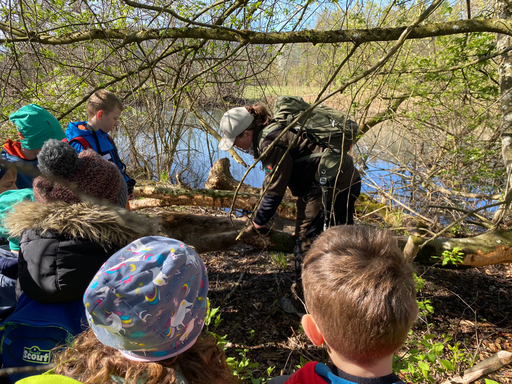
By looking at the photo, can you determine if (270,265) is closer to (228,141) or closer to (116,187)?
(228,141)

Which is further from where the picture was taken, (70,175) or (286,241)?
(286,241)

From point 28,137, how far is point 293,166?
2.10 m

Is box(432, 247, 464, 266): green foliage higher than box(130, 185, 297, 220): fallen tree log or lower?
higher

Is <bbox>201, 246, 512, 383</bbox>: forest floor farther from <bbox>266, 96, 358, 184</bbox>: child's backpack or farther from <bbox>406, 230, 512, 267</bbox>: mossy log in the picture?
<bbox>266, 96, 358, 184</bbox>: child's backpack

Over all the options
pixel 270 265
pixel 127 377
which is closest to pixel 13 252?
pixel 127 377

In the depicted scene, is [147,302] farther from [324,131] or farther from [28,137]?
[28,137]

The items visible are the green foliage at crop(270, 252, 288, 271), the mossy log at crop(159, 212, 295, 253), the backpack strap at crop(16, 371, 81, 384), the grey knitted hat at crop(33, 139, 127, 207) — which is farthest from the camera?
the green foliage at crop(270, 252, 288, 271)

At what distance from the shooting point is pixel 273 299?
3.25m

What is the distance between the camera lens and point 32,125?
2420 mm

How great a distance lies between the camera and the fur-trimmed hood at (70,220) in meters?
1.34

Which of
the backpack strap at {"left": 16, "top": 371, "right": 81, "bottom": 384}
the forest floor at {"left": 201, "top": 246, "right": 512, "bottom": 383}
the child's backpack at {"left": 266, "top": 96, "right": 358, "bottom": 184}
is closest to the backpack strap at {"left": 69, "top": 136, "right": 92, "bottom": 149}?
the child's backpack at {"left": 266, "top": 96, "right": 358, "bottom": 184}

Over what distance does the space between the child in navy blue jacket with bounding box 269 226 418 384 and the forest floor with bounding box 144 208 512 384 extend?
1345mm

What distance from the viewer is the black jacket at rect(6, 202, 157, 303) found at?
1.30m

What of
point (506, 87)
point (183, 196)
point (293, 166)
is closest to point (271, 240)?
point (293, 166)
